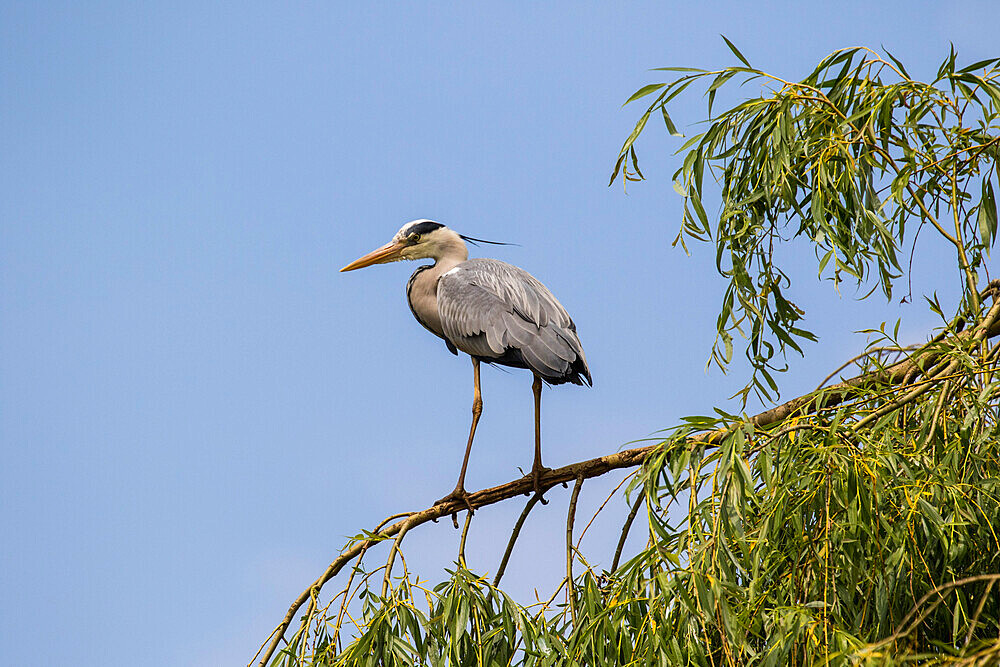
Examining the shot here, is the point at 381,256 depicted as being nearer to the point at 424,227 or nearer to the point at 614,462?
the point at 424,227

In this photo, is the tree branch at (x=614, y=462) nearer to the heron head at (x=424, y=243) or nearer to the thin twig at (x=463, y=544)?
the thin twig at (x=463, y=544)

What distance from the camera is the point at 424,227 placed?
4738mm

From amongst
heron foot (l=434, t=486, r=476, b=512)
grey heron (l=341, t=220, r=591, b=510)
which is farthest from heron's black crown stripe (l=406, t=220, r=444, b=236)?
heron foot (l=434, t=486, r=476, b=512)

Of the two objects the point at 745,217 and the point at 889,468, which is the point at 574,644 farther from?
the point at 745,217

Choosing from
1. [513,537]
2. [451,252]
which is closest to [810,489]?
[513,537]

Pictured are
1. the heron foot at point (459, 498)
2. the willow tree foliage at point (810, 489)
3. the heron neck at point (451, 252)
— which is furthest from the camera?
the heron neck at point (451, 252)

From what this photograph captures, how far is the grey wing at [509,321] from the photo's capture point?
383 centimetres

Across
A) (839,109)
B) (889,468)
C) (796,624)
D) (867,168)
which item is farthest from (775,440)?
(839,109)

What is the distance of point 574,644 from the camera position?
2.44m

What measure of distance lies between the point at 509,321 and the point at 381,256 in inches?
42.7

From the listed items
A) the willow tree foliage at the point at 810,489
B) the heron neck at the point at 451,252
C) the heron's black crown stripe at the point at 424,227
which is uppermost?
the heron's black crown stripe at the point at 424,227

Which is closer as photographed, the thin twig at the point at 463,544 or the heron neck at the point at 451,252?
the thin twig at the point at 463,544

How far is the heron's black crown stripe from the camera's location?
473cm

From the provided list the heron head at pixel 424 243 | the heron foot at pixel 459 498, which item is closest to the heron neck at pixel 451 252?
the heron head at pixel 424 243
